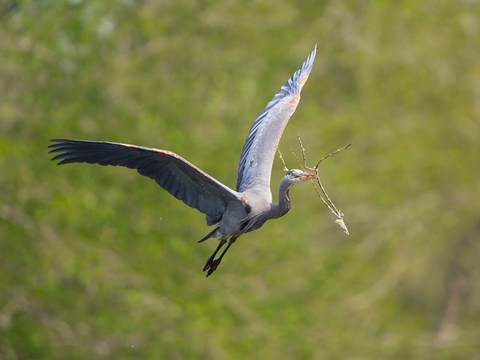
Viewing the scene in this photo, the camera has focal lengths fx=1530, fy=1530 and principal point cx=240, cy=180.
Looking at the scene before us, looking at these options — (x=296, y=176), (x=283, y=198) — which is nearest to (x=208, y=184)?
(x=283, y=198)

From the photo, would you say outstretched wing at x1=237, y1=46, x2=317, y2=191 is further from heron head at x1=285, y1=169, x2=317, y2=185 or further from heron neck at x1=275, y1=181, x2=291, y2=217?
heron head at x1=285, y1=169, x2=317, y2=185

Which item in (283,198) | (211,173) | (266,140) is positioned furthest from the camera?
(211,173)

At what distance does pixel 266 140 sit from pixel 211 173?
9.33 m

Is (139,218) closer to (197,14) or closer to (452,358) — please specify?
(197,14)

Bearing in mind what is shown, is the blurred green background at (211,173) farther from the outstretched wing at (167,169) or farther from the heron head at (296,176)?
the heron head at (296,176)

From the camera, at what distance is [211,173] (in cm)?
2064

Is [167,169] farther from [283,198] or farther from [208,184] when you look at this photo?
[283,198]

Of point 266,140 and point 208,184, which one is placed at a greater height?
point 266,140

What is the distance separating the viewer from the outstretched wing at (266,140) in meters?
10.9

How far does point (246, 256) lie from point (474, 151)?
516 inches

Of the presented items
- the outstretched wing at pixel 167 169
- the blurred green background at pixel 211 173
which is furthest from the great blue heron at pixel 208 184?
the blurred green background at pixel 211 173

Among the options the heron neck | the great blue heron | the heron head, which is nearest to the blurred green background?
the great blue heron

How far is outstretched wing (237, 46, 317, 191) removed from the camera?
10.9 meters

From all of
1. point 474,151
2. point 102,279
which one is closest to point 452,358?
point 474,151
